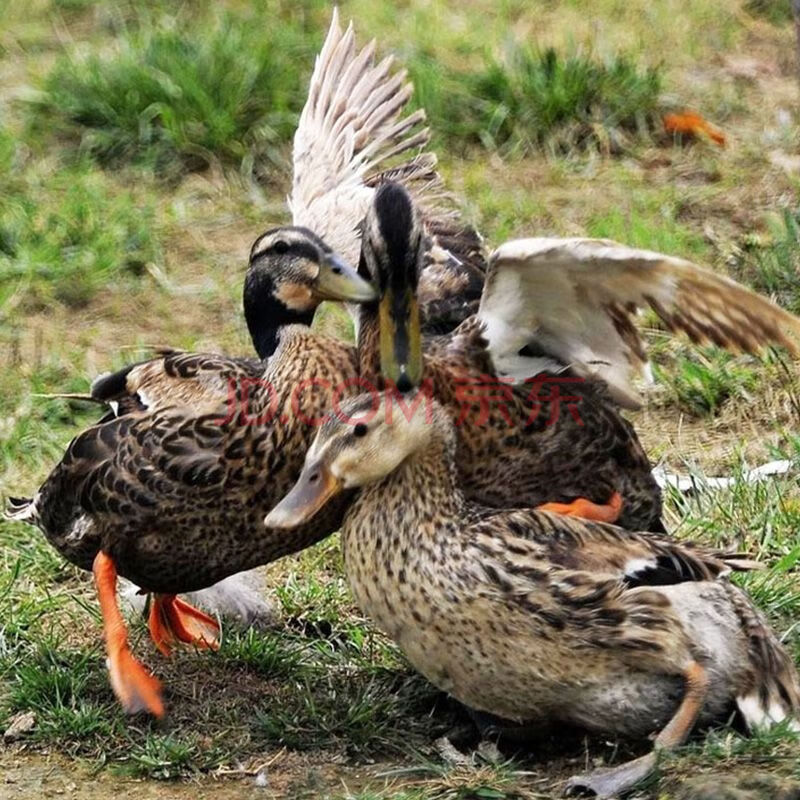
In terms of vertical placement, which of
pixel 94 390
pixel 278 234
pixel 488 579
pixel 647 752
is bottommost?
pixel 647 752

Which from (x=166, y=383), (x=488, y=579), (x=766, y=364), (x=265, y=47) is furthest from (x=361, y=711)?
(x=265, y=47)

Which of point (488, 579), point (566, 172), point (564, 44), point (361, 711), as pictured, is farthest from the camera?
point (564, 44)

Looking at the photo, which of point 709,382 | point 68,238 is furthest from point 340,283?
point 68,238

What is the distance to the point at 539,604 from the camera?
431 centimetres

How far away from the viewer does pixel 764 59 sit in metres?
8.88

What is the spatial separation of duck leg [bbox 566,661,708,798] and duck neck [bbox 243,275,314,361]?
1.49m

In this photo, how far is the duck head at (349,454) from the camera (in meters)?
4.49

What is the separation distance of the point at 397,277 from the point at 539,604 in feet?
3.14

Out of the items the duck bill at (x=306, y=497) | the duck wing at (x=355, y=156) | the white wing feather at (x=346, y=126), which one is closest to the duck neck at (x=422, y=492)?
the duck bill at (x=306, y=497)

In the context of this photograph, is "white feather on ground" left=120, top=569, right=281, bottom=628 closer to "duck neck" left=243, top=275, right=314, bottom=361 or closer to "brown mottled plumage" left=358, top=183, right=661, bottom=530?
"duck neck" left=243, top=275, right=314, bottom=361

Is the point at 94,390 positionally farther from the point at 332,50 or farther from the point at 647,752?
the point at 332,50

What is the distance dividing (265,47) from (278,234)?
135 inches

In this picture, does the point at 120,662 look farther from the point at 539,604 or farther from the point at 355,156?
the point at 355,156

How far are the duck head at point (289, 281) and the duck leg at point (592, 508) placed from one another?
765 mm
